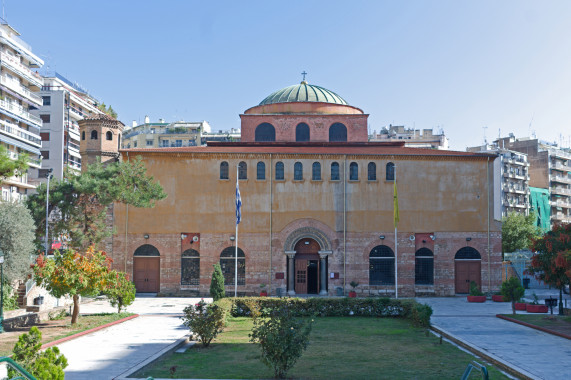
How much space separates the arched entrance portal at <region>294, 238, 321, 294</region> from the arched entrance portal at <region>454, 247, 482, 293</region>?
29.4 feet

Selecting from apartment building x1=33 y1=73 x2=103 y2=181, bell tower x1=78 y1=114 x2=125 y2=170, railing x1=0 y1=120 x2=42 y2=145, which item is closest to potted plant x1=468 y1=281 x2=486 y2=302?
bell tower x1=78 y1=114 x2=125 y2=170

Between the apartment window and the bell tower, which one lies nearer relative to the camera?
the apartment window

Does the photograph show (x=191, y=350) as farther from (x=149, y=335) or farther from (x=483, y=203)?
(x=483, y=203)

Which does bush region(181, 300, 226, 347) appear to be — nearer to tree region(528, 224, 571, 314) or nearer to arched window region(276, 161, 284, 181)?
tree region(528, 224, 571, 314)

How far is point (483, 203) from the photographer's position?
37125 mm

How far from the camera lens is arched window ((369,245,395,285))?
118 ft

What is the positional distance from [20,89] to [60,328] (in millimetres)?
37468

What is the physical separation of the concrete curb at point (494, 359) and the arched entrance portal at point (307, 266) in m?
16.8

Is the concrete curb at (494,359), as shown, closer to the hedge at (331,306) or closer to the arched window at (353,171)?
the hedge at (331,306)

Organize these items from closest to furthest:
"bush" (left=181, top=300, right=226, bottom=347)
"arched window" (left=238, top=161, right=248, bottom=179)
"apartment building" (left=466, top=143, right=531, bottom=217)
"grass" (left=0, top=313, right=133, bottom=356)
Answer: "bush" (left=181, top=300, right=226, bottom=347)
"grass" (left=0, top=313, right=133, bottom=356)
"arched window" (left=238, top=161, right=248, bottom=179)
"apartment building" (left=466, top=143, right=531, bottom=217)

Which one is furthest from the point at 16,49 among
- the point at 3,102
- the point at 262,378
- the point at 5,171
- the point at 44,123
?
the point at 262,378

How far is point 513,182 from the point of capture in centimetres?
8175

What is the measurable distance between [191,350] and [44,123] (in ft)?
177

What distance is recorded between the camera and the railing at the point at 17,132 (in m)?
48.8
